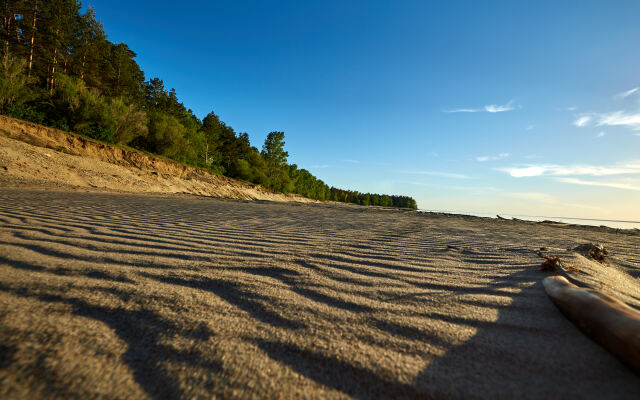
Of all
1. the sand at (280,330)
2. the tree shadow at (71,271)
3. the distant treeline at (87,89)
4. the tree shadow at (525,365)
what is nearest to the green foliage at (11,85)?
the distant treeline at (87,89)

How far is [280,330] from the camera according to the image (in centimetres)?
102

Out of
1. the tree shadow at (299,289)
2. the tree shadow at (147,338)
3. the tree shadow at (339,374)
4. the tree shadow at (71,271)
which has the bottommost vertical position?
the tree shadow at (147,338)

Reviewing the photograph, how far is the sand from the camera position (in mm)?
723

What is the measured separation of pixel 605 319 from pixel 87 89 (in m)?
24.8

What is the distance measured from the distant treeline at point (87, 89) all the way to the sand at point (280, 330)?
18.1 m

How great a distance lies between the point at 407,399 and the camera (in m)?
0.69

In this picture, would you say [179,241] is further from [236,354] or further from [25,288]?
[236,354]

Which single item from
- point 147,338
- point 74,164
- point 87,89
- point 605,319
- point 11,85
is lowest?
point 147,338

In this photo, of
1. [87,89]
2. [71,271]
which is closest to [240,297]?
[71,271]

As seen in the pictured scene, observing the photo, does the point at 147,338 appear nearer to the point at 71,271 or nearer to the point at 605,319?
the point at 71,271

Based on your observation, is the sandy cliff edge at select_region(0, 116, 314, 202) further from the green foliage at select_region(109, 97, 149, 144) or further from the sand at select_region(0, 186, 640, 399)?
the sand at select_region(0, 186, 640, 399)

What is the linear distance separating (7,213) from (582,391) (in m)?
5.52

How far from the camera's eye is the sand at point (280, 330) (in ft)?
2.37

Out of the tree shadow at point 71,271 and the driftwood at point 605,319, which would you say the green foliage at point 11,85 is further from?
the driftwood at point 605,319
